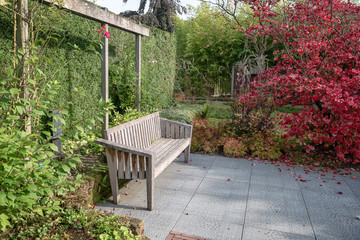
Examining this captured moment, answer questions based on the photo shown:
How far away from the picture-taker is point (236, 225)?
10.3 feet

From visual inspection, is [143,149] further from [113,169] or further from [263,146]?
[263,146]

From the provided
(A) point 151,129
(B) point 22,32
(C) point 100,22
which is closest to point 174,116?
(A) point 151,129

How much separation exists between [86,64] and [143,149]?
1.90 meters

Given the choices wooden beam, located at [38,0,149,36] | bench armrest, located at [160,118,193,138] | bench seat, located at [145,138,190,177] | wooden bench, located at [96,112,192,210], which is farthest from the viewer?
bench armrest, located at [160,118,193,138]

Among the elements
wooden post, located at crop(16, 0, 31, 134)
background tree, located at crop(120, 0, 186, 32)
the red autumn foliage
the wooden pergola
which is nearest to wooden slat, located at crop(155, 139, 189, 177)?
the wooden pergola

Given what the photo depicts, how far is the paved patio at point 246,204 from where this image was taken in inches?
121

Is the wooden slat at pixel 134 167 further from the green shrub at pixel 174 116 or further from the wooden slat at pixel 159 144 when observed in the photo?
the green shrub at pixel 174 116

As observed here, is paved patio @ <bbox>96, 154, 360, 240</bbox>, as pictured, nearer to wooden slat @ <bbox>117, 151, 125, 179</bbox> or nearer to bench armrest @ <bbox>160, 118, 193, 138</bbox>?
wooden slat @ <bbox>117, 151, 125, 179</bbox>

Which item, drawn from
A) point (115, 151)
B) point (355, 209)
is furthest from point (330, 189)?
point (115, 151)

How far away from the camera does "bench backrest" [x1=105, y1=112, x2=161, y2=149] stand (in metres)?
3.67

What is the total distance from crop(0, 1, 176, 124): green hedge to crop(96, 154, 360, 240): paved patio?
160 centimetres

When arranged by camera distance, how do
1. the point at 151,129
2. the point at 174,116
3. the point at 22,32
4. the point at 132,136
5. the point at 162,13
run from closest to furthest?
1. the point at 22,32
2. the point at 132,136
3. the point at 151,129
4. the point at 174,116
5. the point at 162,13

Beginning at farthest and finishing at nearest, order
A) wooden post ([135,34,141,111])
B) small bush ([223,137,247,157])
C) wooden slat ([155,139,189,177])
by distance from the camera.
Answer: small bush ([223,137,247,157])
wooden post ([135,34,141,111])
wooden slat ([155,139,189,177])

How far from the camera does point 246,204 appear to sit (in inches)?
145
